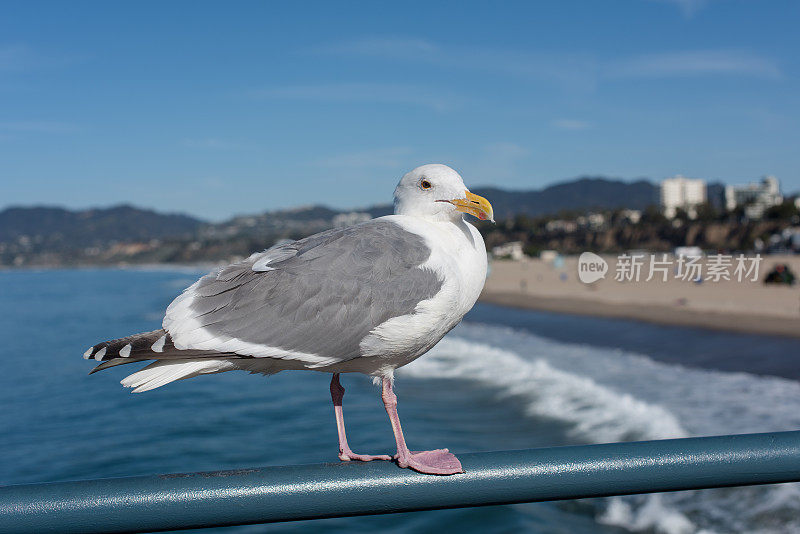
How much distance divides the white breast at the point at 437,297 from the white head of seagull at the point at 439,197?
4 cm

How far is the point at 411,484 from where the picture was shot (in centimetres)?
153

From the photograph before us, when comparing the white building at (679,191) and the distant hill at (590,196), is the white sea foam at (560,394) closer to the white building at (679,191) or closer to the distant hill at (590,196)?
the distant hill at (590,196)

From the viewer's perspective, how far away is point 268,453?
11.1 meters

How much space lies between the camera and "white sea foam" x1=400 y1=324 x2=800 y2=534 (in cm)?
770

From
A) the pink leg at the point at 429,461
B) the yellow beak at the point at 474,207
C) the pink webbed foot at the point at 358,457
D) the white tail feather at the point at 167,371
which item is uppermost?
the yellow beak at the point at 474,207

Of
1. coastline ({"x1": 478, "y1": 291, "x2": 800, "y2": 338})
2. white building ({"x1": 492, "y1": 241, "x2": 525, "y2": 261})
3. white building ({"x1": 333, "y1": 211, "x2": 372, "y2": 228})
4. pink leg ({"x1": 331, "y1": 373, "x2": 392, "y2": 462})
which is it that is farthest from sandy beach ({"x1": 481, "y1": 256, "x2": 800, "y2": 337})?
white building ({"x1": 492, "y1": 241, "x2": 525, "y2": 261})

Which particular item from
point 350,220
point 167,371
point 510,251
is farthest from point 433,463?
point 510,251

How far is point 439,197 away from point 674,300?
31.1m

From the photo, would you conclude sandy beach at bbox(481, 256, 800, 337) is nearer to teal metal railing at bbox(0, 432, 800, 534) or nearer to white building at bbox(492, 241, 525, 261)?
teal metal railing at bbox(0, 432, 800, 534)

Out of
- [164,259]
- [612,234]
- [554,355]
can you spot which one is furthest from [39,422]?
[164,259]

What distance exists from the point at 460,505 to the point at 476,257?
2.72 ft

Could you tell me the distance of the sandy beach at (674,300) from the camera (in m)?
24.3

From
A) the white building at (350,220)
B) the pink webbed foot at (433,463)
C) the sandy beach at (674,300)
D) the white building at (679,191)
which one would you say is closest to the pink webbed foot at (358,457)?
the pink webbed foot at (433,463)

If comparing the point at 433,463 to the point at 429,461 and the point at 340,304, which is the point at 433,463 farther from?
the point at 340,304
